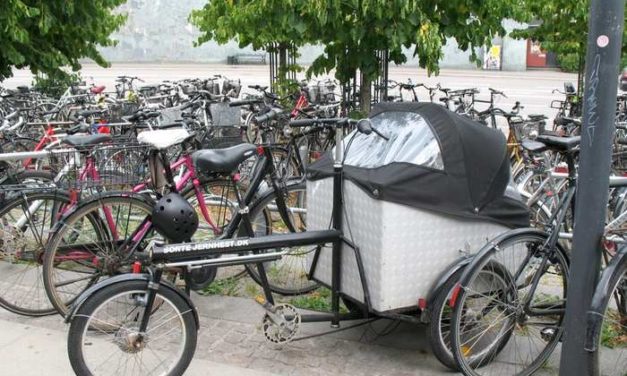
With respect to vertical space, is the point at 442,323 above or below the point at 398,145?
below

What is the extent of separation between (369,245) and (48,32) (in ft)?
18.7

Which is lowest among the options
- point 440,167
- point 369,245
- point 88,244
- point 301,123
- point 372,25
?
point 88,244

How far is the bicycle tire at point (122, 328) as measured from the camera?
3.18 m

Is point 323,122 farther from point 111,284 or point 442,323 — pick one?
point 111,284

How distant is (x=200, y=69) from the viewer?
33.2 m

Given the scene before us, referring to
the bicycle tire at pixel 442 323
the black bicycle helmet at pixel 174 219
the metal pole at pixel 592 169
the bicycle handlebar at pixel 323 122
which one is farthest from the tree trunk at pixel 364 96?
the metal pole at pixel 592 169

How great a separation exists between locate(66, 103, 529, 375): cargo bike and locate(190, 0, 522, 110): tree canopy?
6.64 ft

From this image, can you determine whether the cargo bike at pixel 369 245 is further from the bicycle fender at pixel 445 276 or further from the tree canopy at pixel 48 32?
the tree canopy at pixel 48 32

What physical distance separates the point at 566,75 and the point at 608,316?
3006 centimetres

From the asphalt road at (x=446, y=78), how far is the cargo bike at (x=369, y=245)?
14.0 metres

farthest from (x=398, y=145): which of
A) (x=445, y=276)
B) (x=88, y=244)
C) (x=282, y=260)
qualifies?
(x=88, y=244)

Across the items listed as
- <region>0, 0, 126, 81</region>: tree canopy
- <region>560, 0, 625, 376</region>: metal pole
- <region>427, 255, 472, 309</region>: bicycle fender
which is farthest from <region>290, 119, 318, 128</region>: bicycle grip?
<region>0, 0, 126, 81</region>: tree canopy

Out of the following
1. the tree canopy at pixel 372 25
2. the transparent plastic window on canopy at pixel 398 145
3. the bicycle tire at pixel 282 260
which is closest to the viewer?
the transparent plastic window on canopy at pixel 398 145

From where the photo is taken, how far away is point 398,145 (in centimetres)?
367
